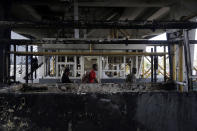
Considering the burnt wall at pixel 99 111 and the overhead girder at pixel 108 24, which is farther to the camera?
the overhead girder at pixel 108 24

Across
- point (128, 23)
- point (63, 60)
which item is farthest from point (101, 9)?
point (128, 23)

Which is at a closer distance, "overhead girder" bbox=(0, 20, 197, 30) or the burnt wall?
the burnt wall

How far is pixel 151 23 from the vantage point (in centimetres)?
195

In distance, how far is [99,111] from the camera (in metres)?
1.68

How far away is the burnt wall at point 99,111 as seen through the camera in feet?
A: 5.37

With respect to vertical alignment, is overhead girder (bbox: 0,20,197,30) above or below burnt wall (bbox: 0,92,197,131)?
above

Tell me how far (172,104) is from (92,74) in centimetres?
457

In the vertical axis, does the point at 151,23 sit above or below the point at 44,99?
above

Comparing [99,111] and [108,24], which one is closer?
[99,111]

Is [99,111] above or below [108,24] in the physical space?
below

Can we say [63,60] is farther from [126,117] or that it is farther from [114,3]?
[126,117]

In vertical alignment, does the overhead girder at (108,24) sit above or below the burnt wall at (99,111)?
above

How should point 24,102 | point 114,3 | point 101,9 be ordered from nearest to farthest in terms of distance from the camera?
point 24,102 → point 114,3 → point 101,9

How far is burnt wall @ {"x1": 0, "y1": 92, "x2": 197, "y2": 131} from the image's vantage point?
1.64 metres
